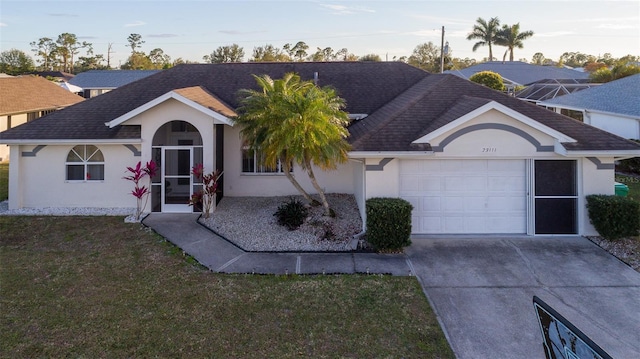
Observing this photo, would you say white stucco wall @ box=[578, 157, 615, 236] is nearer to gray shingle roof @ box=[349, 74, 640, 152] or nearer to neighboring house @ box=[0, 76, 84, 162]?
gray shingle roof @ box=[349, 74, 640, 152]

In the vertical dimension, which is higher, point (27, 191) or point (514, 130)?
point (514, 130)

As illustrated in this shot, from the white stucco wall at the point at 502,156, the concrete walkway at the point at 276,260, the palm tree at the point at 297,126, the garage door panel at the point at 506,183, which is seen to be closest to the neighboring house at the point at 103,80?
the palm tree at the point at 297,126

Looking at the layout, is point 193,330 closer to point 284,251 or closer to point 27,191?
point 284,251

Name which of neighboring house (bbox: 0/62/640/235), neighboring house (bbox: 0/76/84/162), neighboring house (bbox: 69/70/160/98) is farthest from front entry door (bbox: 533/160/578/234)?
neighboring house (bbox: 69/70/160/98)

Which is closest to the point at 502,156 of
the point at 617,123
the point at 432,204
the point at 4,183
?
the point at 432,204

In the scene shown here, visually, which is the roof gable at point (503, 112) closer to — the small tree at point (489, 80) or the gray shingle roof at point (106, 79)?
the small tree at point (489, 80)

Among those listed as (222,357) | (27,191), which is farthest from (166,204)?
(222,357)
